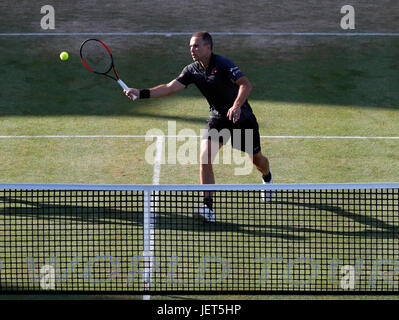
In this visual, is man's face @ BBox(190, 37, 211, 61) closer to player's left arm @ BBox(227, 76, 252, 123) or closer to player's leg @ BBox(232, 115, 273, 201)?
player's left arm @ BBox(227, 76, 252, 123)

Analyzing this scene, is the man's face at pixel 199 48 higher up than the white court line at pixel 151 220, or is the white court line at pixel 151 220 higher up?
the man's face at pixel 199 48

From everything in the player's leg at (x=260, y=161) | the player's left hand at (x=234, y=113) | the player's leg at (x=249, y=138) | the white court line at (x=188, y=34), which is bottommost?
the player's leg at (x=260, y=161)

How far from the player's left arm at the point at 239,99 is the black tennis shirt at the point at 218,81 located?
67 mm

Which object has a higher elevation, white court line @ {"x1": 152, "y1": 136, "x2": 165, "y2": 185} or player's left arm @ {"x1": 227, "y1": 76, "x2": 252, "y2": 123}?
player's left arm @ {"x1": 227, "y1": 76, "x2": 252, "y2": 123}

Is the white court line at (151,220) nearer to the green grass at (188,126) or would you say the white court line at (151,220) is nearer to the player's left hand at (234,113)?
the green grass at (188,126)

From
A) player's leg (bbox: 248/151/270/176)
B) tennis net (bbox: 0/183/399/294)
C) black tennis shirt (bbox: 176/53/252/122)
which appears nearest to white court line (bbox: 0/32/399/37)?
player's leg (bbox: 248/151/270/176)

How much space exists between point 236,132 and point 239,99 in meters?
0.51

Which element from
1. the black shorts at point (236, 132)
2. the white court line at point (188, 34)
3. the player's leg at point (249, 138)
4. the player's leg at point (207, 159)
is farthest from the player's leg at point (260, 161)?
the white court line at point (188, 34)

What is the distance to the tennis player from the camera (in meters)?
7.58

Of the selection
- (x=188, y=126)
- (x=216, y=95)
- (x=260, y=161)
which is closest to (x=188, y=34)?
(x=188, y=126)

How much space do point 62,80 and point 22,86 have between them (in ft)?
2.24

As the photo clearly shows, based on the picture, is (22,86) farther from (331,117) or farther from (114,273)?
(114,273)

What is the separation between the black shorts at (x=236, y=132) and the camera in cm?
785

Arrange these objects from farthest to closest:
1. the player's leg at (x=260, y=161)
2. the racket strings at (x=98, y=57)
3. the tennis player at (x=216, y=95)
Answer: the racket strings at (x=98, y=57)
the player's leg at (x=260, y=161)
the tennis player at (x=216, y=95)
